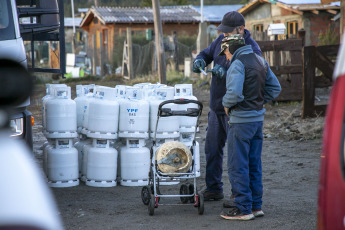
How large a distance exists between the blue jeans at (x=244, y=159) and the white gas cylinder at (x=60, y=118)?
2539 millimetres

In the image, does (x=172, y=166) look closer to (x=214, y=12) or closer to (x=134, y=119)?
(x=134, y=119)

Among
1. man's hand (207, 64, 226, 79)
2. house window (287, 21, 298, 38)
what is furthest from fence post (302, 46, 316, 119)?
house window (287, 21, 298, 38)

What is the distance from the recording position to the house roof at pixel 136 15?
37.0m

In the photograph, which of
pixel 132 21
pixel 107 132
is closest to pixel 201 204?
pixel 107 132

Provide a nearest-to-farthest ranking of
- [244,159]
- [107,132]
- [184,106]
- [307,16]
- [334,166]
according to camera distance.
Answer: [334,166] < [244,159] < [107,132] < [184,106] < [307,16]

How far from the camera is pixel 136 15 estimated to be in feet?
125

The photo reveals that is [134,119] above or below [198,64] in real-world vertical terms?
below

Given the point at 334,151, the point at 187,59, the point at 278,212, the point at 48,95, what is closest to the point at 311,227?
the point at 278,212

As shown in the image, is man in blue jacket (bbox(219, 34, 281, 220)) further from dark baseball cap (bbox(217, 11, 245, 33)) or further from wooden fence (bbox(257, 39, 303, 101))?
wooden fence (bbox(257, 39, 303, 101))

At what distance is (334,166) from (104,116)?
5144 millimetres

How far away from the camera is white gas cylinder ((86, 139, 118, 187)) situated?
7.70 m

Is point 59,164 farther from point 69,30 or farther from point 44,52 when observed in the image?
point 69,30

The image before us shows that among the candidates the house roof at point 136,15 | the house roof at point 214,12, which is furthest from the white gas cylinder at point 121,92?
the house roof at point 214,12

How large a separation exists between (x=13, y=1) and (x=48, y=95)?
237cm
